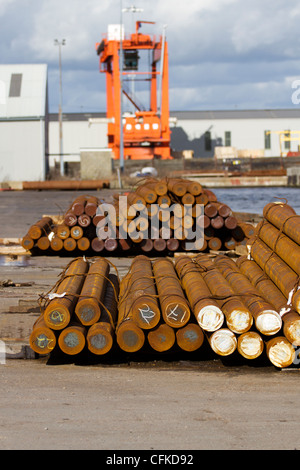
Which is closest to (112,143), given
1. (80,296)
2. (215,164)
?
(215,164)

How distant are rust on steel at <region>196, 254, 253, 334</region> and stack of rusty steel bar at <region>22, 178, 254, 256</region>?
6974 millimetres

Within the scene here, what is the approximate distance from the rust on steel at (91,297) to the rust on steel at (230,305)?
1.42m

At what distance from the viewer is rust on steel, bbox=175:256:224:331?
317 inches

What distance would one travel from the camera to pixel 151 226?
662 inches

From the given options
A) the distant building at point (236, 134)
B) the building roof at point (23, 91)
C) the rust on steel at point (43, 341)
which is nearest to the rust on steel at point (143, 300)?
the rust on steel at point (43, 341)

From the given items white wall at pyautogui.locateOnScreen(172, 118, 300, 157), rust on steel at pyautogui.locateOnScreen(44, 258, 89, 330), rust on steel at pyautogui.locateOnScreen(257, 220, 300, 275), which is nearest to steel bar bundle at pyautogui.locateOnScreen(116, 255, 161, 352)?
rust on steel at pyautogui.locateOnScreen(44, 258, 89, 330)

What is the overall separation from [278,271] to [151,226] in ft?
25.1

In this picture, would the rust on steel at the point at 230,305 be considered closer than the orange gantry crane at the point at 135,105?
Yes

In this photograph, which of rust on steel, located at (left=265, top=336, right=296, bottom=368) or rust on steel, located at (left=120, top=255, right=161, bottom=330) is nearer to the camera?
rust on steel, located at (left=265, top=336, right=296, bottom=368)

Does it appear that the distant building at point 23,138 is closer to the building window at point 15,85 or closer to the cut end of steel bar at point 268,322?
the building window at point 15,85

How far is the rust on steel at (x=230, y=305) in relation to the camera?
8031 mm

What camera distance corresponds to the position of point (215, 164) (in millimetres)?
66062

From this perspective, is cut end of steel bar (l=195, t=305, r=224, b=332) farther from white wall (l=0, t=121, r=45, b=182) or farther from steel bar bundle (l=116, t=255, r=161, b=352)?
white wall (l=0, t=121, r=45, b=182)

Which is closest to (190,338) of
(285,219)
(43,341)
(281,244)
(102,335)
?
(102,335)
